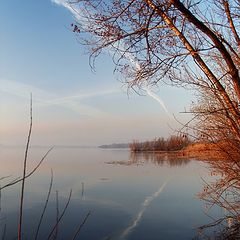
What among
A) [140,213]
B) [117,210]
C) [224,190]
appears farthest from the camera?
[117,210]

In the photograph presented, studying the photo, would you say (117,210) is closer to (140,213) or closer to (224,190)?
(140,213)

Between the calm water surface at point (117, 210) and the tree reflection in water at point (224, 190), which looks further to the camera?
the calm water surface at point (117, 210)

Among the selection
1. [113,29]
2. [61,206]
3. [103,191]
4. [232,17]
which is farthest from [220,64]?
[103,191]

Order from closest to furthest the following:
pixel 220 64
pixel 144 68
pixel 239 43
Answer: pixel 144 68 < pixel 239 43 < pixel 220 64

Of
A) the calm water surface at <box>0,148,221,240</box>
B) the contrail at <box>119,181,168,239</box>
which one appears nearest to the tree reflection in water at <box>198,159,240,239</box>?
the calm water surface at <box>0,148,221,240</box>

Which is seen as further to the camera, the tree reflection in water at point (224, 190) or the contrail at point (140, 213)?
the contrail at point (140, 213)

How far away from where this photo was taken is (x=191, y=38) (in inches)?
182

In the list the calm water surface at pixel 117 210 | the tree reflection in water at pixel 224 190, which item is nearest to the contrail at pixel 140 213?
the calm water surface at pixel 117 210

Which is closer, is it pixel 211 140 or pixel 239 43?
pixel 239 43

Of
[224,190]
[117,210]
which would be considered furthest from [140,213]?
[224,190]

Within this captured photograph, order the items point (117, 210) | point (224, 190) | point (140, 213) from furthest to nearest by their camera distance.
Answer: point (117, 210)
point (140, 213)
point (224, 190)

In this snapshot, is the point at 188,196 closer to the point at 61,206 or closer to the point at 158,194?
the point at 158,194

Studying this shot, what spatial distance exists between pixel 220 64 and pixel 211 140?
4.54 ft

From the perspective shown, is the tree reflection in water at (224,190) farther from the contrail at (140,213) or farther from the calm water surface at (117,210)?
the contrail at (140,213)
